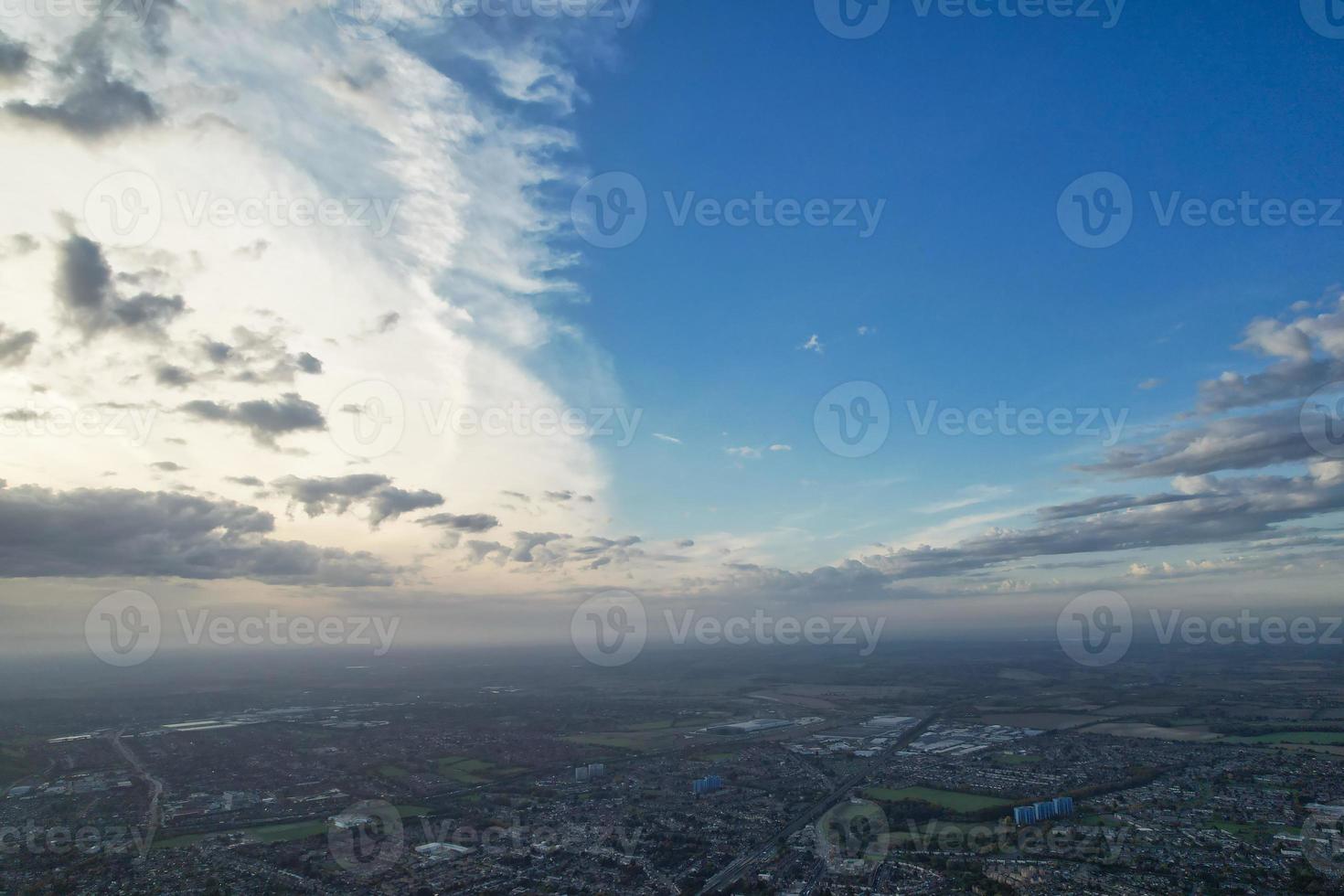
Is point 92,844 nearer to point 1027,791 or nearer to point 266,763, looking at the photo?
point 266,763

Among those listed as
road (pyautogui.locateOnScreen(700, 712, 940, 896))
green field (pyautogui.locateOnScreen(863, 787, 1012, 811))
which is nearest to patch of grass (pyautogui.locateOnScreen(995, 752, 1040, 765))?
road (pyautogui.locateOnScreen(700, 712, 940, 896))

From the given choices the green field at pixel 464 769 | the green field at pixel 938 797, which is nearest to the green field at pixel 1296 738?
the green field at pixel 938 797

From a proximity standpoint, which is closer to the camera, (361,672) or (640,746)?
(640,746)

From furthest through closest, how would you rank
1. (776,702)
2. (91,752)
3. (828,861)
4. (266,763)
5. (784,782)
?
1. (776,702)
2. (91,752)
3. (266,763)
4. (784,782)
5. (828,861)

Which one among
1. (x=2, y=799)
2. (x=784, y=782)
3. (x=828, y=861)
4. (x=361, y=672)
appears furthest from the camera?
(x=361, y=672)

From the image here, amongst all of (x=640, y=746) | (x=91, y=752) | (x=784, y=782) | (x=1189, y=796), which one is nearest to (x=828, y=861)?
(x=784, y=782)

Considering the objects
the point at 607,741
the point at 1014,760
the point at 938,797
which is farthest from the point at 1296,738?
the point at 607,741
